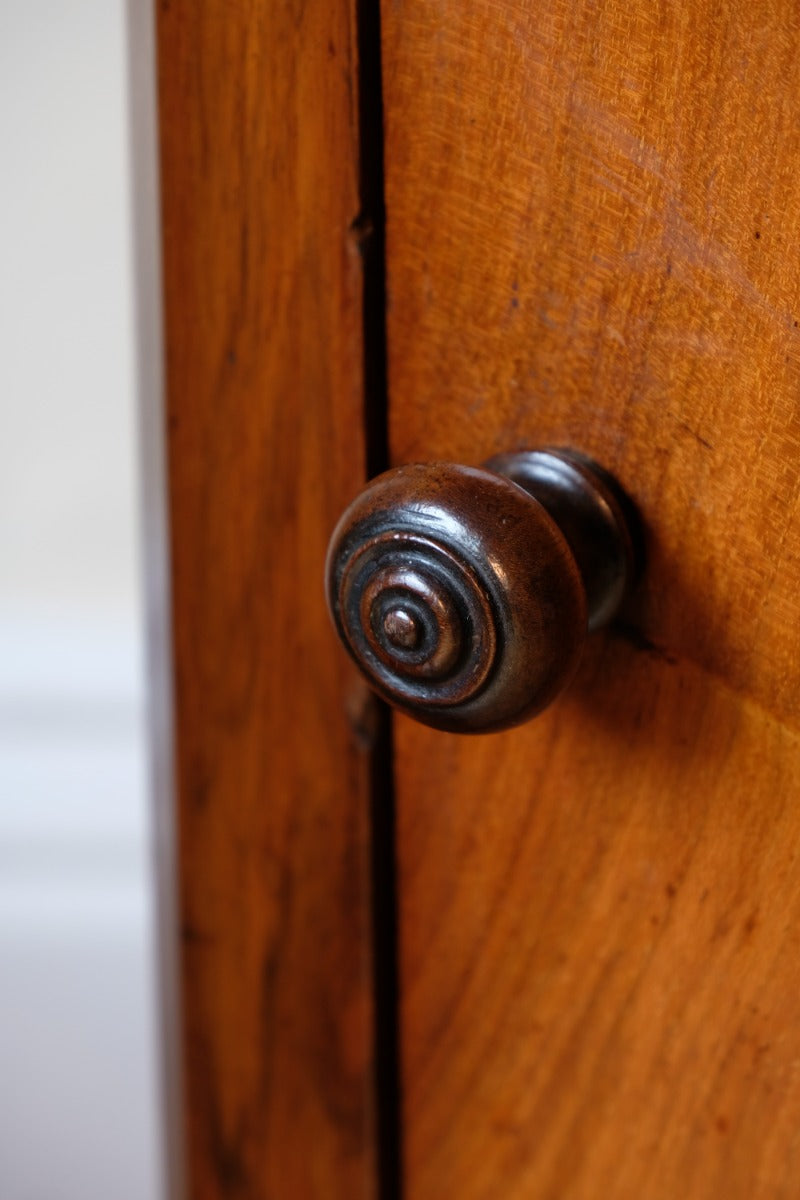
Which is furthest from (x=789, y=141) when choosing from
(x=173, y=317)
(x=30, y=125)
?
(x=30, y=125)

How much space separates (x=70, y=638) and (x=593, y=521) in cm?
79

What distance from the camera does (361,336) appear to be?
259mm

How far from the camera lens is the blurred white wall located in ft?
2.85

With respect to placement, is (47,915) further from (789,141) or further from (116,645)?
(789,141)

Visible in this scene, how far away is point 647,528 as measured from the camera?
0.75 ft

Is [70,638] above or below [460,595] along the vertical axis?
below

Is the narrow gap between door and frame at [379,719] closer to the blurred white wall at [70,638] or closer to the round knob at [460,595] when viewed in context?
the round knob at [460,595]


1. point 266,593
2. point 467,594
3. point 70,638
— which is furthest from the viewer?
point 70,638

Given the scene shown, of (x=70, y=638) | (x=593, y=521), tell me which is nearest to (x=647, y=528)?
(x=593, y=521)

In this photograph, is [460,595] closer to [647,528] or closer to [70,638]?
[647,528]

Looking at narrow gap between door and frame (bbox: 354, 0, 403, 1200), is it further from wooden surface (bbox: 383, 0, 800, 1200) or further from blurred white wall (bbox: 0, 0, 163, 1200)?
blurred white wall (bbox: 0, 0, 163, 1200)

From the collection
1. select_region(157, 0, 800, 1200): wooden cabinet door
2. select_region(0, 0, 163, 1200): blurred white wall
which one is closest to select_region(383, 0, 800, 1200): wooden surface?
select_region(157, 0, 800, 1200): wooden cabinet door

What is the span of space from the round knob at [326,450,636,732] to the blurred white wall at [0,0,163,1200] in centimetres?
63

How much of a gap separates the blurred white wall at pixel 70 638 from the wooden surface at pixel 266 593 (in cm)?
53
